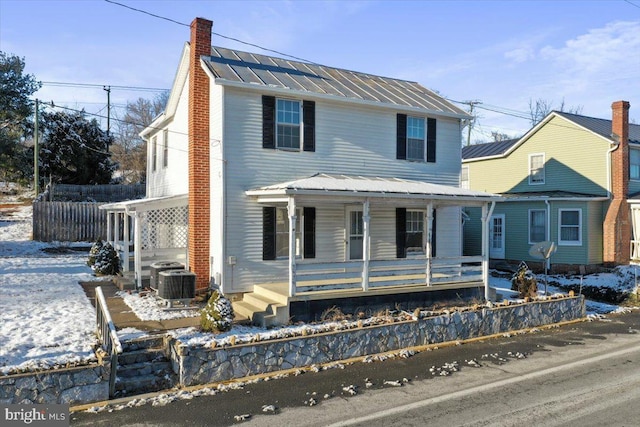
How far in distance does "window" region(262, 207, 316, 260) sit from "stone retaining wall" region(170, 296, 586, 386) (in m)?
4.14

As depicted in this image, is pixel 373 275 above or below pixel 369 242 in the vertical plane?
below

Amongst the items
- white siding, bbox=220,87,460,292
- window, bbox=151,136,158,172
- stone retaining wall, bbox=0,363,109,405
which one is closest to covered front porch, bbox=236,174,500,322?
white siding, bbox=220,87,460,292

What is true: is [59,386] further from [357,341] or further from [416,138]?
[416,138]

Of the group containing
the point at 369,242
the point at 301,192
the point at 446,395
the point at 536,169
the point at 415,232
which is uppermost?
the point at 536,169

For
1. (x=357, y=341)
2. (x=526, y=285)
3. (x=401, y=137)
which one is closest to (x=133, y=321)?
(x=357, y=341)

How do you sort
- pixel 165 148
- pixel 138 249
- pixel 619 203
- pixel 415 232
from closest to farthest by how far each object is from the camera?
1. pixel 138 249
2. pixel 415 232
3. pixel 165 148
4. pixel 619 203

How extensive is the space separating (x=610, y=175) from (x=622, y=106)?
3004mm

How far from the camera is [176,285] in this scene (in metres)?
12.0

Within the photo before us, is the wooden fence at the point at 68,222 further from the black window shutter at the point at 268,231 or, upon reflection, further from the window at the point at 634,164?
the window at the point at 634,164

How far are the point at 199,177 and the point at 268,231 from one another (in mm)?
2440

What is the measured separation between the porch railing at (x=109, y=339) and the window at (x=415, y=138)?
10374 millimetres

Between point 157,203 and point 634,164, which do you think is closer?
point 157,203

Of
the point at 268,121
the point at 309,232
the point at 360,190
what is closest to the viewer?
the point at 360,190

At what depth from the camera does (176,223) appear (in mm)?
15320
